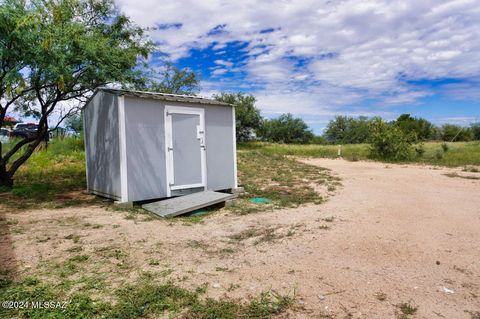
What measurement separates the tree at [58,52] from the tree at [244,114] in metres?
22.5

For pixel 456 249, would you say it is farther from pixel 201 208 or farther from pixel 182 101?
pixel 182 101

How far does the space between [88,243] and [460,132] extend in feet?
166

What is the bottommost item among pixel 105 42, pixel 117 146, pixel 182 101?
pixel 117 146

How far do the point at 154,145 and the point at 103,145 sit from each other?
134 cm

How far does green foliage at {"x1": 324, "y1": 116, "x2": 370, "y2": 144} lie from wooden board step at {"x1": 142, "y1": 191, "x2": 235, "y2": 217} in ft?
147

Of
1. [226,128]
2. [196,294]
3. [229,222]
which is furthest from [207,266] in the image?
[226,128]

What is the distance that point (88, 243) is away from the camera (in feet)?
14.9

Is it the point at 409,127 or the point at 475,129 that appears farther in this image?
the point at 475,129

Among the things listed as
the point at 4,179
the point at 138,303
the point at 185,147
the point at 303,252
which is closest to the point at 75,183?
the point at 4,179

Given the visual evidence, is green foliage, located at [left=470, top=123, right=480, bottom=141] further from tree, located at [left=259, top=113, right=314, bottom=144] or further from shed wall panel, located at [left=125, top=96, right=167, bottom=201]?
shed wall panel, located at [left=125, top=96, right=167, bottom=201]

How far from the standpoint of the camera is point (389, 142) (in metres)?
19.8

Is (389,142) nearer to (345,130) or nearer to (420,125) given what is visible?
(420,125)

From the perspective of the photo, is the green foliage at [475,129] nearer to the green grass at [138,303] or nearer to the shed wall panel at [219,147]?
the shed wall panel at [219,147]

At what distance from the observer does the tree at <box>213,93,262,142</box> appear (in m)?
32.0
